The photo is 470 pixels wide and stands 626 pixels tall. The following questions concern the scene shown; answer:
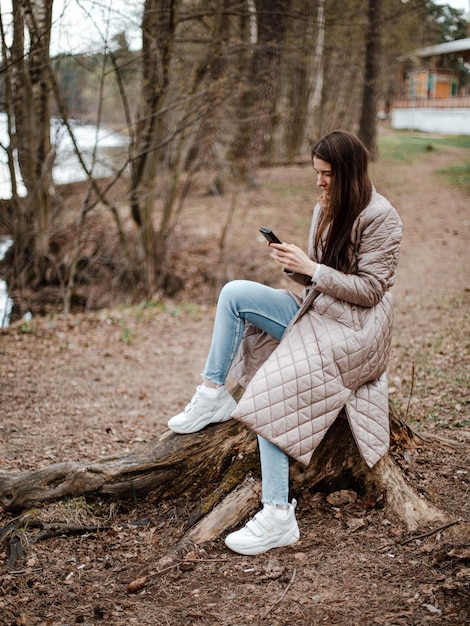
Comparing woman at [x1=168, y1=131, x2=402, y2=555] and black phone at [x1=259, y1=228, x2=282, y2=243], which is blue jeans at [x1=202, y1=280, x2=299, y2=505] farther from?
black phone at [x1=259, y1=228, x2=282, y2=243]

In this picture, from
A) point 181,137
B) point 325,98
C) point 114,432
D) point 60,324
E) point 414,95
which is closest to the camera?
point 114,432

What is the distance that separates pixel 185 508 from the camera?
9.91 ft

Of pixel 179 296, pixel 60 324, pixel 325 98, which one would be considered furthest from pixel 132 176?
pixel 325 98

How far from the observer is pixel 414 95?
19484 millimetres

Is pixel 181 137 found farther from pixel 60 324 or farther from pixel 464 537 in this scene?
pixel 464 537

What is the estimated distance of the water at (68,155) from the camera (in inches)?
314

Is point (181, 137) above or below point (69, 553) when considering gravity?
above

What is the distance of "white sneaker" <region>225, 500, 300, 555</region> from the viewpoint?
2.63 m

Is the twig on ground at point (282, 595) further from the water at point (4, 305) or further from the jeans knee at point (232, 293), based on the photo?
the water at point (4, 305)

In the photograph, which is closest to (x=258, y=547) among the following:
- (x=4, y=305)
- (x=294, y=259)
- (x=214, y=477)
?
(x=214, y=477)

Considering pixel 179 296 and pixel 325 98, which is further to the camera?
pixel 325 98

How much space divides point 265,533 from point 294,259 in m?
1.22

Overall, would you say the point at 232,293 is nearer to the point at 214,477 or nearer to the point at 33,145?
the point at 214,477

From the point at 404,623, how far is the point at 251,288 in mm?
1511
